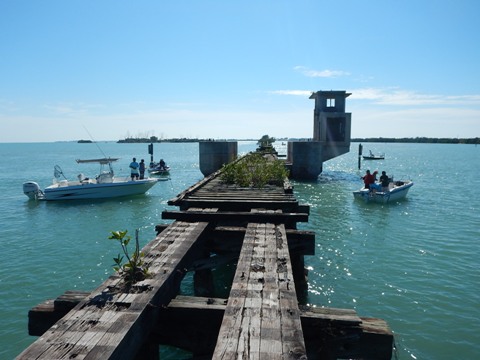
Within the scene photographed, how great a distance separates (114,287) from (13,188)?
119 ft

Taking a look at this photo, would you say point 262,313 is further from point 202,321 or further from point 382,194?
point 382,194

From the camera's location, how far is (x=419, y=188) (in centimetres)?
3309

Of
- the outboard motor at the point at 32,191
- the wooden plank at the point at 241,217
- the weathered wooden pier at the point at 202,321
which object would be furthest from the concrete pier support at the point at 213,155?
the weathered wooden pier at the point at 202,321

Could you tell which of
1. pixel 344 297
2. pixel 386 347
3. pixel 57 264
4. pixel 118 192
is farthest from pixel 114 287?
pixel 118 192

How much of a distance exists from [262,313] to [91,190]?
2462 centimetres

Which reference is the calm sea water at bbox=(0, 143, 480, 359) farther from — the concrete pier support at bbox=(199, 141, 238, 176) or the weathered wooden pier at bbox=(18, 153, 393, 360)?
the concrete pier support at bbox=(199, 141, 238, 176)

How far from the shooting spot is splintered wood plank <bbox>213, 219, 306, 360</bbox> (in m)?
3.27

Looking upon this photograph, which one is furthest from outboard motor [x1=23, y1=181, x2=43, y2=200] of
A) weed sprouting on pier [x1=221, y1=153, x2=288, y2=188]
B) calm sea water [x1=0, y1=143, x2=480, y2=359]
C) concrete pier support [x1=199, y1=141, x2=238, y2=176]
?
weed sprouting on pier [x1=221, y1=153, x2=288, y2=188]

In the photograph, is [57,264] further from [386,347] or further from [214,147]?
[214,147]

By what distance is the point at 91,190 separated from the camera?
84.6 ft

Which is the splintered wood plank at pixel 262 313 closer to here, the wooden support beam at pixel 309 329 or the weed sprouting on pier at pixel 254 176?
the wooden support beam at pixel 309 329

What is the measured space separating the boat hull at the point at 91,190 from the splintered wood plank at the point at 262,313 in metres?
22.5

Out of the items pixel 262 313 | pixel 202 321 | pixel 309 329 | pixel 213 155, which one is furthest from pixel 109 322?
pixel 213 155

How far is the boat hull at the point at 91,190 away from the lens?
83.3ft
